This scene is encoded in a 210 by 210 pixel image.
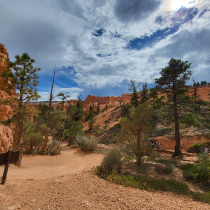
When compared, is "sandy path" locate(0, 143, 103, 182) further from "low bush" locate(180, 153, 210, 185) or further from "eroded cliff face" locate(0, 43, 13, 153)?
"low bush" locate(180, 153, 210, 185)

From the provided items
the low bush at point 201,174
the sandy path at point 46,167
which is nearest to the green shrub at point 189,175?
the low bush at point 201,174

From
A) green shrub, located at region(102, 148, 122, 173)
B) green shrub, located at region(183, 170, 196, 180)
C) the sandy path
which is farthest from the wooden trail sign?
green shrub, located at region(183, 170, 196, 180)

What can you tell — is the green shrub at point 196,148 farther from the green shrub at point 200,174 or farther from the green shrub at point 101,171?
the green shrub at point 101,171

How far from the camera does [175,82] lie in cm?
1222

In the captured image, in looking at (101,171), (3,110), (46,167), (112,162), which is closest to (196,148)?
(112,162)

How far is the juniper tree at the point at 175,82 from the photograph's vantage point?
11297 millimetres

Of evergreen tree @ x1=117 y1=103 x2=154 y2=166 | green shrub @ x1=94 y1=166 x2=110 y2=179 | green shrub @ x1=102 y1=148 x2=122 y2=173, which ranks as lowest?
green shrub @ x1=94 y1=166 x2=110 y2=179

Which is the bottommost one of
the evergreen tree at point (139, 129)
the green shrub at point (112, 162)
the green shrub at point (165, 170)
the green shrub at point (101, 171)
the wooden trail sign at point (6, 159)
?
the green shrub at point (165, 170)

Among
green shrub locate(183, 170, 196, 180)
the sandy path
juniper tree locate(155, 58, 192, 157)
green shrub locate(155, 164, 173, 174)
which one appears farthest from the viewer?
juniper tree locate(155, 58, 192, 157)

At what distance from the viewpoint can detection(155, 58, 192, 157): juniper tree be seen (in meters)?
11.3

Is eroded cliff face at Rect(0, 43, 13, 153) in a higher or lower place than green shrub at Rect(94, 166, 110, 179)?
higher

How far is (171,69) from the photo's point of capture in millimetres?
11758

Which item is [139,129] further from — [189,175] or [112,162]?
[189,175]

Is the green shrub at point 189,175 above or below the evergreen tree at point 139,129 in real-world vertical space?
below
